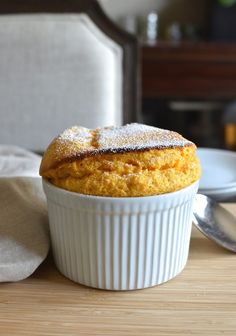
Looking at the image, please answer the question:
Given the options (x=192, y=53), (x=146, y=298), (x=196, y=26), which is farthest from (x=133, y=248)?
(x=196, y=26)

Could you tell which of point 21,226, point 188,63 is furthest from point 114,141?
point 188,63

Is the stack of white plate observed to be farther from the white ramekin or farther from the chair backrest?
the chair backrest

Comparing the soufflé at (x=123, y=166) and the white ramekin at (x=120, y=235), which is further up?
the soufflé at (x=123, y=166)

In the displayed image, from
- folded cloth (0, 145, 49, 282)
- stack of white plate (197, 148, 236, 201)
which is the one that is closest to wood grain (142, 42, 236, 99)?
stack of white plate (197, 148, 236, 201)

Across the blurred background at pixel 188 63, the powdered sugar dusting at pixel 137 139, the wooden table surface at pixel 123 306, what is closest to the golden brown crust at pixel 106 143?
the powdered sugar dusting at pixel 137 139

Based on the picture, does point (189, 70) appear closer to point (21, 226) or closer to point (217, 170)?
point (217, 170)

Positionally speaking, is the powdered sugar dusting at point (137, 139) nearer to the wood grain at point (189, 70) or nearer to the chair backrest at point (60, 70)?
the chair backrest at point (60, 70)
